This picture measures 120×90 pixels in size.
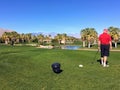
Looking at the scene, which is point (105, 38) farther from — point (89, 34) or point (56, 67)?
point (89, 34)

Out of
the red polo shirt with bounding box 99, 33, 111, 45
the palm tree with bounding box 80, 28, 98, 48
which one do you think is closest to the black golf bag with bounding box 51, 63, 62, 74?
the red polo shirt with bounding box 99, 33, 111, 45

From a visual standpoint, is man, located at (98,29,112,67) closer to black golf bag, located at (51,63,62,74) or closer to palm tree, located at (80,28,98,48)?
black golf bag, located at (51,63,62,74)

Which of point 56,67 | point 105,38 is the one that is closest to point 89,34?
point 105,38

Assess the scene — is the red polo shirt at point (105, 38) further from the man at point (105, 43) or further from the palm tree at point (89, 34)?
the palm tree at point (89, 34)

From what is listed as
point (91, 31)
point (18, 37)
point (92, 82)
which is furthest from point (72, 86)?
point (18, 37)

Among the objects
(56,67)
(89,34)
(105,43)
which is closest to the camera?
(56,67)

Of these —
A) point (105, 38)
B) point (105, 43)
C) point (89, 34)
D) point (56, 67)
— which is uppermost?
point (89, 34)

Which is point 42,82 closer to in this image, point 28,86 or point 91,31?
point 28,86

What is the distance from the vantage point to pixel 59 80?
41.4 ft

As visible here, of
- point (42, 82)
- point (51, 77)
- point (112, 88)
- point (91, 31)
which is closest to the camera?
point (112, 88)

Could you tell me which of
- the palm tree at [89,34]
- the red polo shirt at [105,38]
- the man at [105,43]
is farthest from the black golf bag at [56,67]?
the palm tree at [89,34]

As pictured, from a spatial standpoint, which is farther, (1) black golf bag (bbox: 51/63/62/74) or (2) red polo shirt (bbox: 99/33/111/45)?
(2) red polo shirt (bbox: 99/33/111/45)

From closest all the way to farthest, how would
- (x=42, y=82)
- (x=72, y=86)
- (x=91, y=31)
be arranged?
(x=72, y=86)
(x=42, y=82)
(x=91, y=31)

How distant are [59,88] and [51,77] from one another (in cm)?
262
